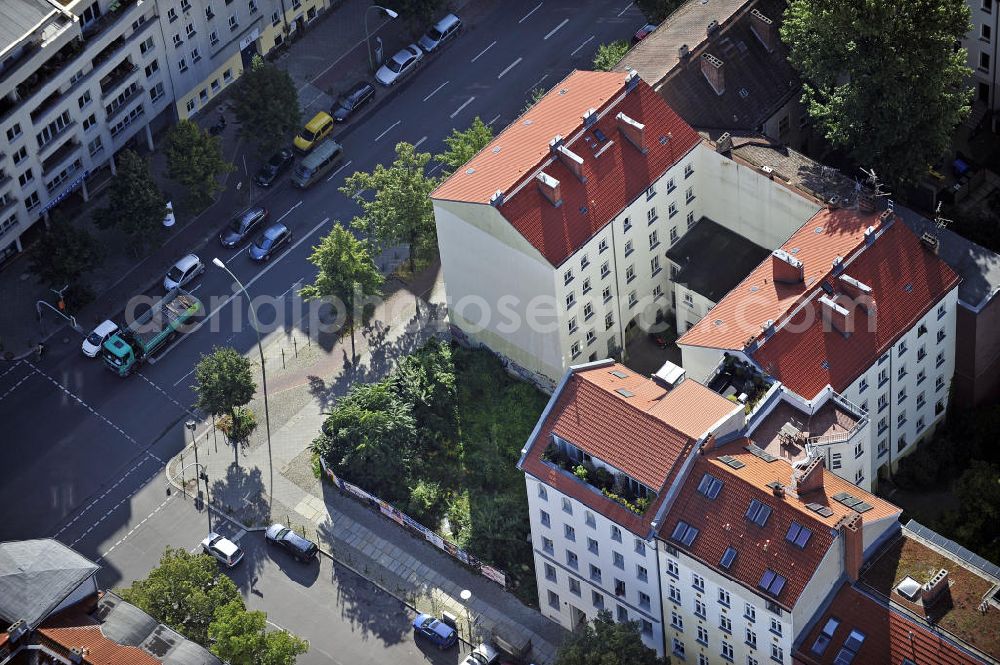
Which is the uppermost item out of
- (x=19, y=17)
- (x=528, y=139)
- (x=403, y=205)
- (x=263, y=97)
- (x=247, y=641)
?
(x=19, y=17)

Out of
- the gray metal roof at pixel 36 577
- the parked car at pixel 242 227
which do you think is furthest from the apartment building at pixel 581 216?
the gray metal roof at pixel 36 577

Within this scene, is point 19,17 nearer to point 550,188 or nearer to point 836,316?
point 550,188

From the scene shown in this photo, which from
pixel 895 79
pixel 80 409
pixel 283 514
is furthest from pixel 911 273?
pixel 80 409

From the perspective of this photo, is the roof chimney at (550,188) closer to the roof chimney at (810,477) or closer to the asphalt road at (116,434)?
the asphalt road at (116,434)

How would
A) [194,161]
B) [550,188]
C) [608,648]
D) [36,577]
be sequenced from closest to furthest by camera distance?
[36,577] < [608,648] < [550,188] < [194,161]

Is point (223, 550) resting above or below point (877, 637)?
below

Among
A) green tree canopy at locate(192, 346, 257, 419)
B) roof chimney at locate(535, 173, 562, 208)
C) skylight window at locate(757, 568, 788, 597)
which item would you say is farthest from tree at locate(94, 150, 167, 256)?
skylight window at locate(757, 568, 788, 597)

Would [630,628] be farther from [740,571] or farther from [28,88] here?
[28,88]

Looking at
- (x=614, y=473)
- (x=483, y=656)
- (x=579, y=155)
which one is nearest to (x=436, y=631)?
(x=483, y=656)
